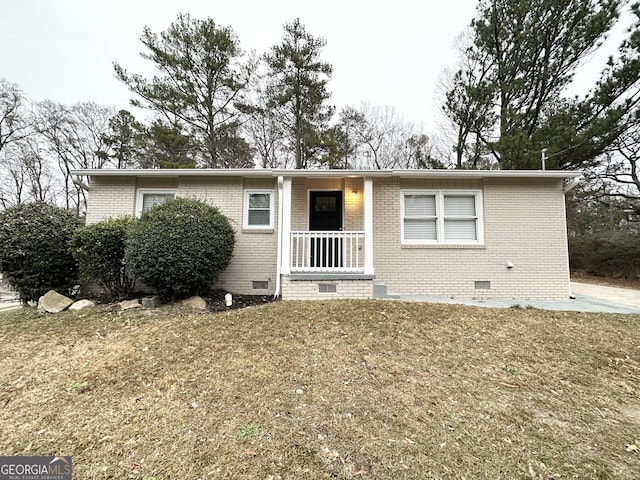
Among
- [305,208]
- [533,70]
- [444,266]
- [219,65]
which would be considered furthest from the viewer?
[219,65]

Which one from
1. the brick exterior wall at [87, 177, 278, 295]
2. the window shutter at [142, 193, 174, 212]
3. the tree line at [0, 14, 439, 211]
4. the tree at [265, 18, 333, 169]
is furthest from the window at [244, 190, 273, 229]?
the tree at [265, 18, 333, 169]

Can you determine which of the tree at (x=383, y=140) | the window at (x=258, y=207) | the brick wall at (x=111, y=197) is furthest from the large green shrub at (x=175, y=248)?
the tree at (x=383, y=140)

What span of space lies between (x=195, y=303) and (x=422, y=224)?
528cm

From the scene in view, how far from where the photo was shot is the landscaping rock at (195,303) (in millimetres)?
5207

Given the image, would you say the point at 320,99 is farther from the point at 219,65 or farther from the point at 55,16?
the point at 55,16

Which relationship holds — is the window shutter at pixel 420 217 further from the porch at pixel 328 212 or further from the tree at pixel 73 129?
the tree at pixel 73 129

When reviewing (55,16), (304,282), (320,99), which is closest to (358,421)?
(304,282)

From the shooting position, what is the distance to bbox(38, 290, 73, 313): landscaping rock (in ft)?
16.9

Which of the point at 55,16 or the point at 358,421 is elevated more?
the point at 55,16

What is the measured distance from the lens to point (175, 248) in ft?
16.6

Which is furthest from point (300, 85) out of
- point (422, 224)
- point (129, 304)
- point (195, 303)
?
point (129, 304)

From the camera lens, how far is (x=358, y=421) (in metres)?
2.21

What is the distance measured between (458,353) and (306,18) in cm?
1429

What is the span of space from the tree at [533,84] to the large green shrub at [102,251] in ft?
39.7
